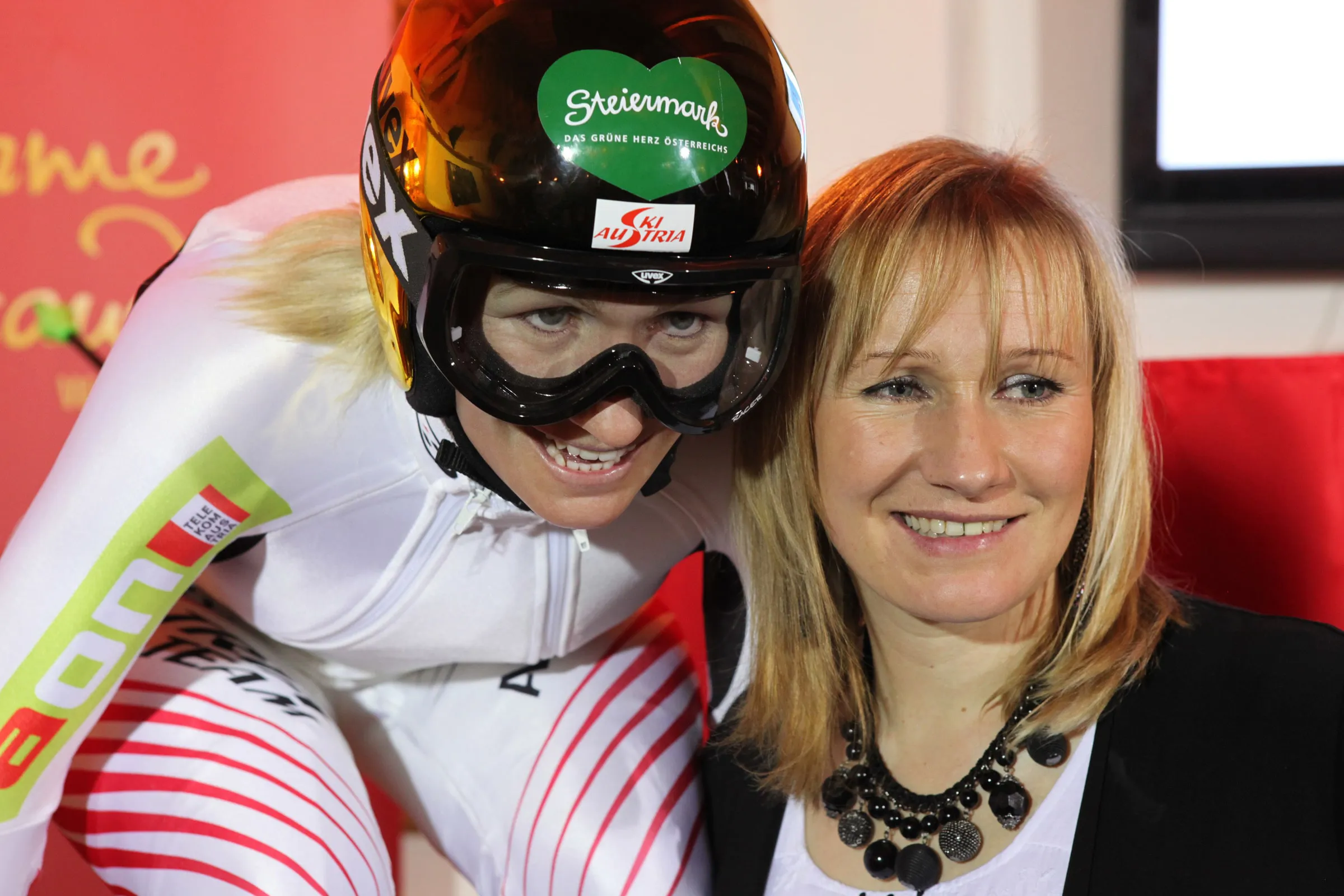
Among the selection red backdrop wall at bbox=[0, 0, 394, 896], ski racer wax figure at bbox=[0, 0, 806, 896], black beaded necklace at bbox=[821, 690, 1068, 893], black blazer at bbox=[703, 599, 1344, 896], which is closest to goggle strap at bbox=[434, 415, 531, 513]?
ski racer wax figure at bbox=[0, 0, 806, 896]

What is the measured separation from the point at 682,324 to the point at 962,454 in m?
0.29

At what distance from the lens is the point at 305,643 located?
1518 mm

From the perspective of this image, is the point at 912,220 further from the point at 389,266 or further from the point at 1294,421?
the point at 1294,421

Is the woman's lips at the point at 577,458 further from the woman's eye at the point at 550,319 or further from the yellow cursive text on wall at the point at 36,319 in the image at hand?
the yellow cursive text on wall at the point at 36,319

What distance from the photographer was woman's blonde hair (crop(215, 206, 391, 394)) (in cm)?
128

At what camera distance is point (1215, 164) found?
8.01 ft

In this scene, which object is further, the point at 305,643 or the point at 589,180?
the point at 305,643

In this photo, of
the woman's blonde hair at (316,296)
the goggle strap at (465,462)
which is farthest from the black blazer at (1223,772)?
the woman's blonde hair at (316,296)

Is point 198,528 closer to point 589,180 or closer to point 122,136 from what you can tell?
point 589,180

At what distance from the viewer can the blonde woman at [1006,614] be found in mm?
1185

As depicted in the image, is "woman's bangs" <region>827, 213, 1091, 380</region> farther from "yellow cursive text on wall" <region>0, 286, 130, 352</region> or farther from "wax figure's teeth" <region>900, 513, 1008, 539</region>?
"yellow cursive text on wall" <region>0, 286, 130, 352</region>

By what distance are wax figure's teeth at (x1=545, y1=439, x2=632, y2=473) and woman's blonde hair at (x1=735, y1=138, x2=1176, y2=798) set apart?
9.8 inches

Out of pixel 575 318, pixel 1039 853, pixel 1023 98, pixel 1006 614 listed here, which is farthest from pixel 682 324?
pixel 1023 98

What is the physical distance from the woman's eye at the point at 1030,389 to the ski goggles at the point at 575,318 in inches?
9.7
